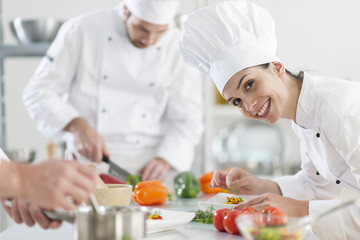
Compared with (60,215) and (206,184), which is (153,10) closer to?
(206,184)

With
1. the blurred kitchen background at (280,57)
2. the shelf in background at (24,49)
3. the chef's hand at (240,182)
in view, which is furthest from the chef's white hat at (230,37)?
the blurred kitchen background at (280,57)

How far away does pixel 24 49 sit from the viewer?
367 centimetres

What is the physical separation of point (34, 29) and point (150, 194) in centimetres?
201

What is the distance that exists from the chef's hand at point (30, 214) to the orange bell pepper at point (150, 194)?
830 mm

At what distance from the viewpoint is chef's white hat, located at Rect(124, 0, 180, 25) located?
269 cm

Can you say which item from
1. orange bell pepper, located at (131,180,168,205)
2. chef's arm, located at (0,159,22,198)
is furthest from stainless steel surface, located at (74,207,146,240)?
orange bell pepper, located at (131,180,168,205)

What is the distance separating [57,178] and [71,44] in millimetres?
2010

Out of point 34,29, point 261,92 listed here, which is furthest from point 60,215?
point 34,29

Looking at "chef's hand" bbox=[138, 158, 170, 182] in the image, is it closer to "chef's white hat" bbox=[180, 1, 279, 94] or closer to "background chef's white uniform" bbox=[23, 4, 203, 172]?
"background chef's white uniform" bbox=[23, 4, 203, 172]

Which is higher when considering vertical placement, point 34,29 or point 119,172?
point 34,29

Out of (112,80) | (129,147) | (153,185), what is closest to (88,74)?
(112,80)

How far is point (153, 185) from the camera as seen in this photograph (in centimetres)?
208

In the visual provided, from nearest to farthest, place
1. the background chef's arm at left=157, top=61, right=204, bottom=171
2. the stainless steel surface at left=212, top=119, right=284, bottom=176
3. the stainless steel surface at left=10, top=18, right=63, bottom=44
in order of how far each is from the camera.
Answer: the background chef's arm at left=157, top=61, right=204, bottom=171 < the stainless steel surface at left=10, top=18, right=63, bottom=44 < the stainless steel surface at left=212, top=119, right=284, bottom=176

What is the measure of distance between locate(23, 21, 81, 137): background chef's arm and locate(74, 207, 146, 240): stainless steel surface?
1.86m
